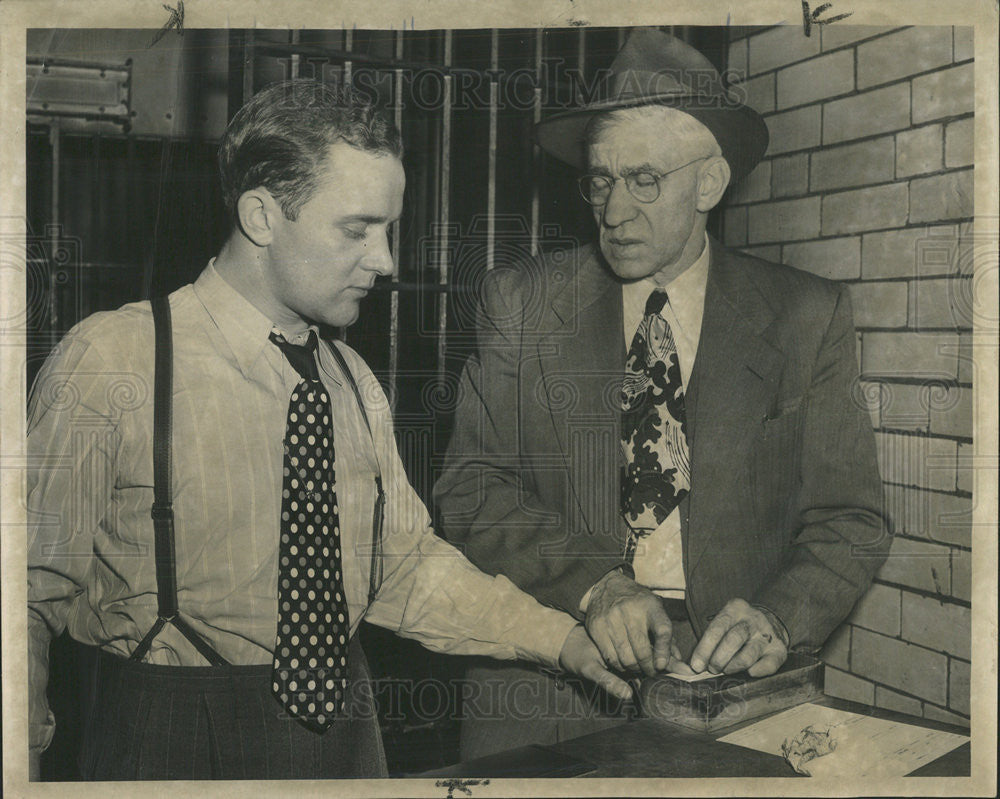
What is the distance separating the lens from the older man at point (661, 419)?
7.65 ft

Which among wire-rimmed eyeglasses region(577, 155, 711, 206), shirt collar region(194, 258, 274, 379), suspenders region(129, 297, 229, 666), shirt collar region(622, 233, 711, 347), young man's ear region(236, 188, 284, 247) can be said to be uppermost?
wire-rimmed eyeglasses region(577, 155, 711, 206)

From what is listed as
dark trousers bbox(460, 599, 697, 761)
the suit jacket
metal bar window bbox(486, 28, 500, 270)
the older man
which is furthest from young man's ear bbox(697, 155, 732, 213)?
dark trousers bbox(460, 599, 697, 761)

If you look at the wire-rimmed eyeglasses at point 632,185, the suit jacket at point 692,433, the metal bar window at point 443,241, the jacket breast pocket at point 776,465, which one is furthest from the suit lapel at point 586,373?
the jacket breast pocket at point 776,465

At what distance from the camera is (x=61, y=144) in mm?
2367

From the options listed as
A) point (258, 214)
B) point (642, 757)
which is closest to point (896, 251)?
point (642, 757)

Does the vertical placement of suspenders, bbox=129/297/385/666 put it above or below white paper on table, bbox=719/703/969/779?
above

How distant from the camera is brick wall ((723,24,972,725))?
2.37m

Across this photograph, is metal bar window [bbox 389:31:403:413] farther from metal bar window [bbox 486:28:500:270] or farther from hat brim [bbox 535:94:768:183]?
hat brim [bbox 535:94:768:183]

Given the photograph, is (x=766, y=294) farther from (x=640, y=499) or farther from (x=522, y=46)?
(x=522, y=46)

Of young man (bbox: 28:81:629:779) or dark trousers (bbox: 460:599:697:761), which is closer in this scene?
young man (bbox: 28:81:629:779)

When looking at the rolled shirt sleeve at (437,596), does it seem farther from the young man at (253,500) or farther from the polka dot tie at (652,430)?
the polka dot tie at (652,430)

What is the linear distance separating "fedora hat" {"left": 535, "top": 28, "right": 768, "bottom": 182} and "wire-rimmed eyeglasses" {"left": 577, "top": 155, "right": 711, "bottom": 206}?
0.05m

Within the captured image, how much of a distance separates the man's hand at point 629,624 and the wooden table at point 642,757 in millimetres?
172

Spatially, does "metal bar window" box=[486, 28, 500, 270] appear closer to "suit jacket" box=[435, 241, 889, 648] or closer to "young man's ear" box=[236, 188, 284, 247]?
"suit jacket" box=[435, 241, 889, 648]
